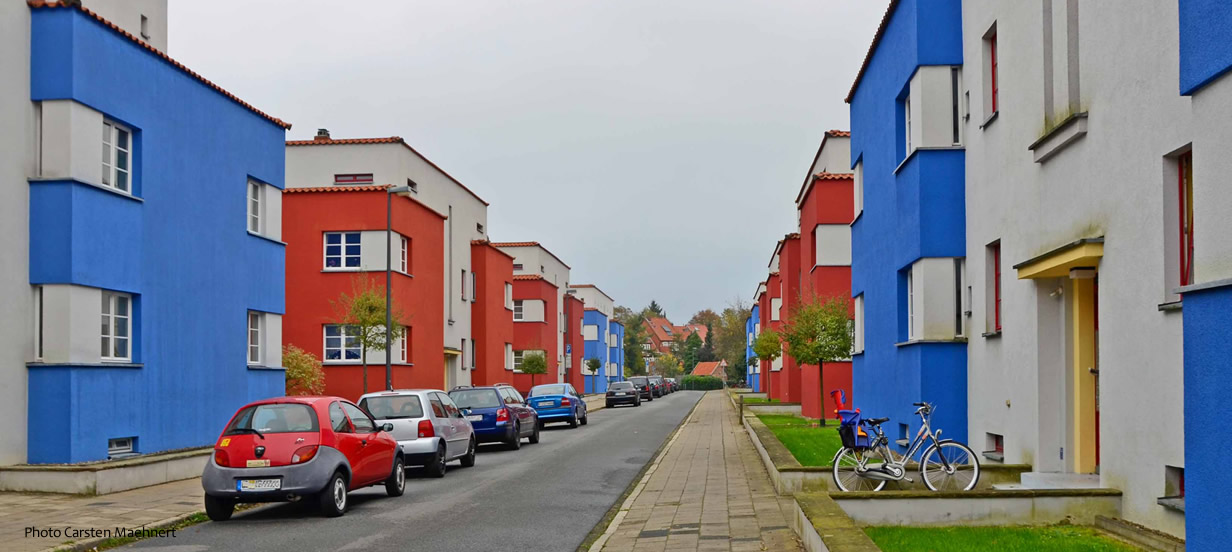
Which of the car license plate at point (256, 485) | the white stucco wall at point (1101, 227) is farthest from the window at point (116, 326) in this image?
the white stucco wall at point (1101, 227)

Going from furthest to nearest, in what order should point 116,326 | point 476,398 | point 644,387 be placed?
point 644,387 < point 476,398 < point 116,326

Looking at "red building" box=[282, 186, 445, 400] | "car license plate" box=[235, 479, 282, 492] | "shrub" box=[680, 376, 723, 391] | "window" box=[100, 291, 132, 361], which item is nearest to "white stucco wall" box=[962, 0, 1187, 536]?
"car license plate" box=[235, 479, 282, 492]

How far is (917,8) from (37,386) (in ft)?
47.7

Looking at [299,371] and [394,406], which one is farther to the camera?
[299,371]

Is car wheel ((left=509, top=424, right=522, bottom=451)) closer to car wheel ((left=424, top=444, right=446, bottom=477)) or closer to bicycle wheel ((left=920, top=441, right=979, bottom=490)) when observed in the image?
car wheel ((left=424, top=444, right=446, bottom=477))

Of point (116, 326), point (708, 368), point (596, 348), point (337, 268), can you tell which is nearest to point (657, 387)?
point (596, 348)

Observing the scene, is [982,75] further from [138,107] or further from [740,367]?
[740,367]

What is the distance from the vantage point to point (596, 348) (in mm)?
99500

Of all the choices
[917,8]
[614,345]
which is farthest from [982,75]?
[614,345]

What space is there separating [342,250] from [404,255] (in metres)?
2.21

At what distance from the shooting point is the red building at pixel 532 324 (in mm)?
63375

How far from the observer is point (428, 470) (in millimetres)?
19641

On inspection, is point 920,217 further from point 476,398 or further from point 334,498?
point 476,398

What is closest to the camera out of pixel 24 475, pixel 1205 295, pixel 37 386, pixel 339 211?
pixel 1205 295
